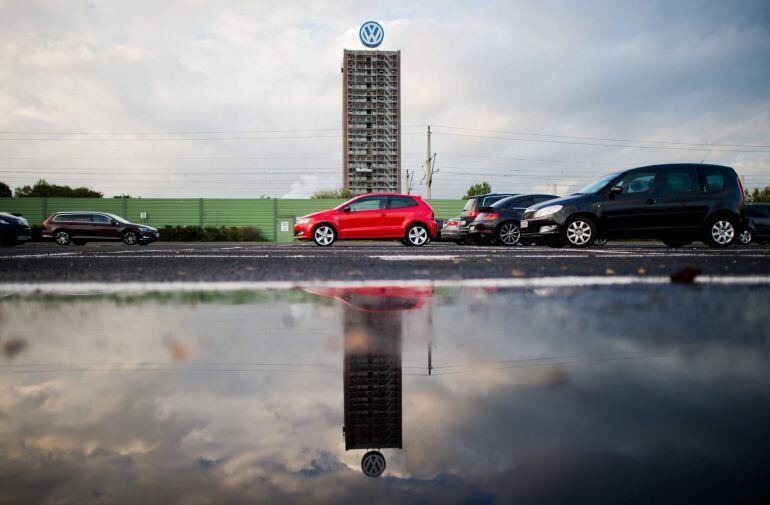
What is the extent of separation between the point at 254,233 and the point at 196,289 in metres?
29.7

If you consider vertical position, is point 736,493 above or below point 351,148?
below

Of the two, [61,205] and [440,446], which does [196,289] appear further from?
[61,205]

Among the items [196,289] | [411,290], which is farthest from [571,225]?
[196,289]

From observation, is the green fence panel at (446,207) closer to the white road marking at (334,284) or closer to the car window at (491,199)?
the car window at (491,199)

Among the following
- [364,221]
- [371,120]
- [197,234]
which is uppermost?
[371,120]

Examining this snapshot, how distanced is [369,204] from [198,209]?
890 inches

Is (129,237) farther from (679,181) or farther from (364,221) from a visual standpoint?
(679,181)

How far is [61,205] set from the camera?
32000 millimetres

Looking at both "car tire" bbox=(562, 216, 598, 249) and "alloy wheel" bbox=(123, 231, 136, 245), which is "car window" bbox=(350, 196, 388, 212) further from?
"alloy wheel" bbox=(123, 231, 136, 245)

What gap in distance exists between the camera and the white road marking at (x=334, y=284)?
9.95 feet

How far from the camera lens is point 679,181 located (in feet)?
31.7

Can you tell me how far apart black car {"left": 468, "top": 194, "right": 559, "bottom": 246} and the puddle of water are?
35.9ft

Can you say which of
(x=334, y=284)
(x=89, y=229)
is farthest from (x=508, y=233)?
(x=89, y=229)

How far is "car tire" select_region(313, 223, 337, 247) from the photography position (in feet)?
43.0
